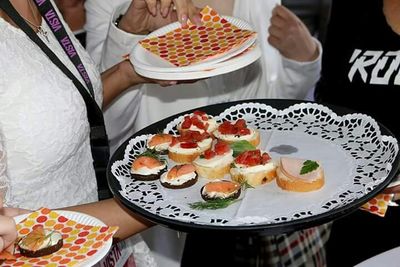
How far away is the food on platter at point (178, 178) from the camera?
153 cm

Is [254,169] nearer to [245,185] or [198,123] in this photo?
[245,185]

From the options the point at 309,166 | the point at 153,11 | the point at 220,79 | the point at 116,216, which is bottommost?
the point at 220,79

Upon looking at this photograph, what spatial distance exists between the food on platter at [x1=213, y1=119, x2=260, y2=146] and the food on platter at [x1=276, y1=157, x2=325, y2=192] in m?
0.15

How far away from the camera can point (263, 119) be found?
1815 mm

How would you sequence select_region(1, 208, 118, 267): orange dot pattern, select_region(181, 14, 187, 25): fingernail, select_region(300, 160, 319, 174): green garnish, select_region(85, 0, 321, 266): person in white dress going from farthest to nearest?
select_region(85, 0, 321, 266): person in white dress → select_region(181, 14, 187, 25): fingernail → select_region(300, 160, 319, 174): green garnish → select_region(1, 208, 118, 267): orange dot pattern

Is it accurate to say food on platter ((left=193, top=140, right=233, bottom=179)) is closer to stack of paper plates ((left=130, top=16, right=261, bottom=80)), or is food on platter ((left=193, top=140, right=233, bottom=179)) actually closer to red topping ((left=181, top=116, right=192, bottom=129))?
red topping ((left=181, top=116, right=192, bottom=129))

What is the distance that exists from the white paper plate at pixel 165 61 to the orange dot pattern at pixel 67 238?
59 centimetres

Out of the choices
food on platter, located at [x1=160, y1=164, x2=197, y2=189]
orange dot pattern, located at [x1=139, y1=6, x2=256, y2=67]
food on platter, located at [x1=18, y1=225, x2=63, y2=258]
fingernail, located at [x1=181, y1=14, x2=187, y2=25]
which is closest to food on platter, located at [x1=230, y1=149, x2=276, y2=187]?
food on platter, located at [x1=160, y1=164, x2=197, y2=189]

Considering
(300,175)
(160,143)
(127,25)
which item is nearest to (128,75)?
(127,25)

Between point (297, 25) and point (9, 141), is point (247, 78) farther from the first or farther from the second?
point (9, 141)

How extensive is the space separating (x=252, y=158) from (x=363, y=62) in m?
0.64

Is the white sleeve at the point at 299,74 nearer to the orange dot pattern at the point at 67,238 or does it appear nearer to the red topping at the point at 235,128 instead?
the red topping at the point at 235,128

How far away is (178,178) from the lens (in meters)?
1.53

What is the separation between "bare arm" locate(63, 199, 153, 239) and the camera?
1.51 m
